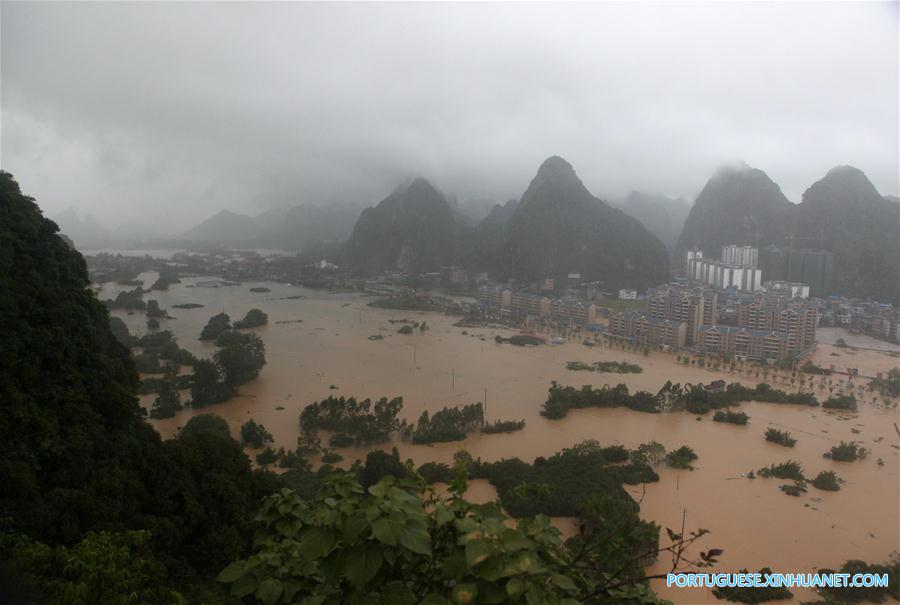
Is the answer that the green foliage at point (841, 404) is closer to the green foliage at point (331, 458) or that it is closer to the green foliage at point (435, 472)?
the green foliage at point (435, 472)

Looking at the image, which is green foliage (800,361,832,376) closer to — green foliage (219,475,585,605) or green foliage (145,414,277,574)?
green foliage (145,414,277,574)

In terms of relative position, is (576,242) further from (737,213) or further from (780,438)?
(780,438)

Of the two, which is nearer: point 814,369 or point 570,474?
point 570,474

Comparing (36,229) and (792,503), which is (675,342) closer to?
(792,503)

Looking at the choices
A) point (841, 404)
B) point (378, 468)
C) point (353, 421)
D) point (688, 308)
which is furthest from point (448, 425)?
point (688, 308)

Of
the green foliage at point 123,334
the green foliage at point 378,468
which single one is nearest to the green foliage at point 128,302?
the green foliage at point 123,334

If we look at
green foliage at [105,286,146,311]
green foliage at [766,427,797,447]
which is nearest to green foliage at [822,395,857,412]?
green foliage at [766,427,797,447]
